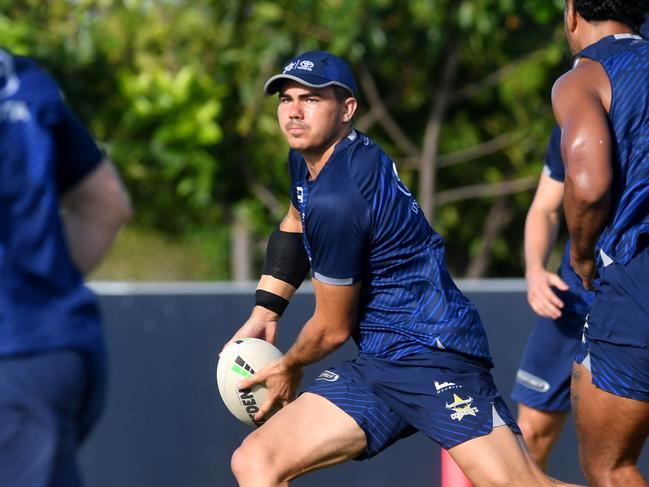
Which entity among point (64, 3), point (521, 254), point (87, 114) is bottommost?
point (521, 254)

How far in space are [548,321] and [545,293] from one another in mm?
354

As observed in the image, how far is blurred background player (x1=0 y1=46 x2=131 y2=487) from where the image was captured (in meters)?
2.78

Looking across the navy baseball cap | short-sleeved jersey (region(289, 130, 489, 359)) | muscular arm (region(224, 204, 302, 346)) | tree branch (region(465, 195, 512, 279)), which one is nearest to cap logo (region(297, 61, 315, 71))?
the navy baseball cap

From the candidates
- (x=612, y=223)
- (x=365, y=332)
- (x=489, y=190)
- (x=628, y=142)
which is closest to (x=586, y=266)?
(x=612, y=223)

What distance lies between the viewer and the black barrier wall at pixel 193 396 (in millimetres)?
6586

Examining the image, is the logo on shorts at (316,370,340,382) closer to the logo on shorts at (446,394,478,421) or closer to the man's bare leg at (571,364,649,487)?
the logo on shorts at (446,394,478,421)

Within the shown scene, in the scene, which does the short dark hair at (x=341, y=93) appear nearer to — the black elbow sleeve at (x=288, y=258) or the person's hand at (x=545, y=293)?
the black elbow sleeve at (x=288, y=258)

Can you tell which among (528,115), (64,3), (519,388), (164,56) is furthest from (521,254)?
(519,388)

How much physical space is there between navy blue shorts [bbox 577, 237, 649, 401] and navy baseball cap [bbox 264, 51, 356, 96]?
1.09m

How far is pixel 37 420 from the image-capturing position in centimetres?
279

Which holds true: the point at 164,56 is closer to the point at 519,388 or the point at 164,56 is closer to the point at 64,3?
the point at 64,3

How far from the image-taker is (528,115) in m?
10.8

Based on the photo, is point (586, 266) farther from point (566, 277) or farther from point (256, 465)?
point (256, 465)

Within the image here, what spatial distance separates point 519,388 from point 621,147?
5.68ft
